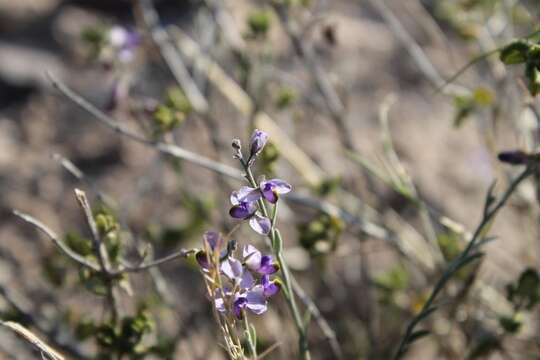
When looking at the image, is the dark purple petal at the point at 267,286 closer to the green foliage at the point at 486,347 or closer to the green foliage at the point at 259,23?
the green foliage at the point at 486,347

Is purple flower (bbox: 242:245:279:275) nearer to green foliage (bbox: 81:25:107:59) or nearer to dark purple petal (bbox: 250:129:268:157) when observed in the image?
dark purple petal (bbox: 250:129:268:157)

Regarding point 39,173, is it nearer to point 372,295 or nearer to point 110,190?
point 110,190

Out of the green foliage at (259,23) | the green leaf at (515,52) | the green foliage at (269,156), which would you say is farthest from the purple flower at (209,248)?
the green foliage at (259,23)

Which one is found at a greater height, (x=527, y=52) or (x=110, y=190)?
(x=110, y=190)

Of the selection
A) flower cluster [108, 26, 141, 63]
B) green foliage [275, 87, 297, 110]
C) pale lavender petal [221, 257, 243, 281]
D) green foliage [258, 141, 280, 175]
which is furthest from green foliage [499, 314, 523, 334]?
flower cluster [108, 26, 141, 63]

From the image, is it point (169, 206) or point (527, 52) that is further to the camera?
point (169, 206)

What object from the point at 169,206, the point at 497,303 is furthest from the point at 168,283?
the point at 497,303
